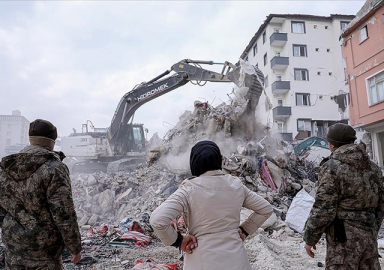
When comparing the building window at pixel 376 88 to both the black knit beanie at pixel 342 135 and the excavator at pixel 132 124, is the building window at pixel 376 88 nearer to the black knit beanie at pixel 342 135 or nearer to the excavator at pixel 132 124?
the excavator at pixel 132 124

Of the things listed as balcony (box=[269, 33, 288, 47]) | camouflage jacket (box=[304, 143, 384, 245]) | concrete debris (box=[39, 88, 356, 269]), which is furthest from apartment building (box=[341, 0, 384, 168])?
balcony (box=[269, 33, 288, 47])

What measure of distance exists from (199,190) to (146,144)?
12.6 metres

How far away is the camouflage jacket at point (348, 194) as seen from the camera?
6.83 ft

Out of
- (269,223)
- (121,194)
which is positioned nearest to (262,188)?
(269,223)

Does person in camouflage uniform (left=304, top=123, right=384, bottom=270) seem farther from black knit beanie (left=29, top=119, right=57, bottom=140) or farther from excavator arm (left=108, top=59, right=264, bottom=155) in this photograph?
excavator arm (left=108, top=59, right=264, bottom=155)

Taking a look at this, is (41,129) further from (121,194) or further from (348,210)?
(121,194)

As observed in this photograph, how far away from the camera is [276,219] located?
235 inches

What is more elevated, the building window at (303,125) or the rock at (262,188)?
the building window at (303,125)

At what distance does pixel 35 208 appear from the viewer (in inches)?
76.1

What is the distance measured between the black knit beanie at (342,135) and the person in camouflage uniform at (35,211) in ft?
6.70

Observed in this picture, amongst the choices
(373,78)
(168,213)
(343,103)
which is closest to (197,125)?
(373,78)

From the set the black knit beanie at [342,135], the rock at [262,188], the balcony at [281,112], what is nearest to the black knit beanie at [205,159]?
the black knit beanie at [342,135]

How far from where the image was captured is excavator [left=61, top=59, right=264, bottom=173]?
9.89 meters

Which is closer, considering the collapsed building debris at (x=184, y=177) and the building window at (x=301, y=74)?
the collapsed building debris at (x=184, y=177)
